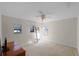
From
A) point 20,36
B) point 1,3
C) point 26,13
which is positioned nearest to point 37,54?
point 20,36

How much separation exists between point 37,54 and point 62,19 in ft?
2.32

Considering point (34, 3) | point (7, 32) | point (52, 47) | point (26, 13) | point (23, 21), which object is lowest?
point (52, 47)

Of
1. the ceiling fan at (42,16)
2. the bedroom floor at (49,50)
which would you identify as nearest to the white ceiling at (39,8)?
the ceiling fan at (42,16)

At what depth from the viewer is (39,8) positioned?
62.4 inches

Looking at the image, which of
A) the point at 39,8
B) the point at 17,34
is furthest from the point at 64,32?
the point at 17,34

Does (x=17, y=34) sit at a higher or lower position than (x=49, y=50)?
higher

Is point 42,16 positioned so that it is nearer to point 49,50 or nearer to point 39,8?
point 39,8

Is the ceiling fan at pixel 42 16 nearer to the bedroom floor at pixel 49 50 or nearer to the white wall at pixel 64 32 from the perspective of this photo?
the white wall at pixel 64 32

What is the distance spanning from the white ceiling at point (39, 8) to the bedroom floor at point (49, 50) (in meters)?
0.51

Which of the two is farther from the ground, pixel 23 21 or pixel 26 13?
pixel 26 13

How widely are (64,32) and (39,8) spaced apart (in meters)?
0.57

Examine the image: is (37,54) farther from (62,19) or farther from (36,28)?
(62,19)

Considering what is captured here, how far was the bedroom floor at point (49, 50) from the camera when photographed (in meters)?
1.59

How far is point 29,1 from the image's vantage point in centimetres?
156
